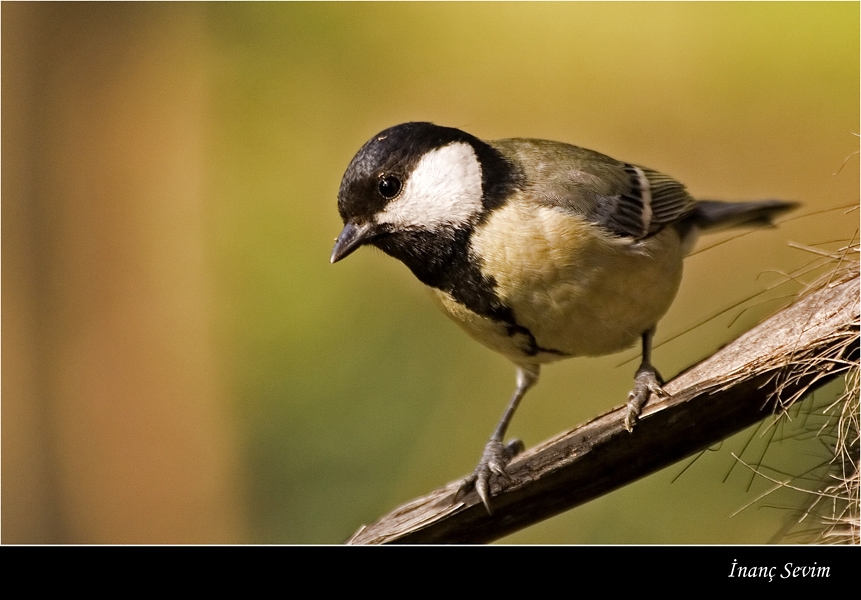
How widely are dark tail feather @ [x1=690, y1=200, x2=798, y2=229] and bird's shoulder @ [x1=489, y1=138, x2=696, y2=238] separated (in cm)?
4

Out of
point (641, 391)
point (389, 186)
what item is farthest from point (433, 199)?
point (641, 391)

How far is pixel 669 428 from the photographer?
988mm

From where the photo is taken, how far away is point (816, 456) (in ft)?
3.41

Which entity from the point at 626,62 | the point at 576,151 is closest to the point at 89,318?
the point at 576,151

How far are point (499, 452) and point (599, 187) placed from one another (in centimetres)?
46

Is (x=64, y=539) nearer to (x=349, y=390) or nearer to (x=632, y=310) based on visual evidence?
(x=349, y=390)

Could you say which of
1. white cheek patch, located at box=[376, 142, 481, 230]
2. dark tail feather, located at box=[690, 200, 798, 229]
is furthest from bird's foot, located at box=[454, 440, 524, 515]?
dark tail feather, located at box=[690, 200, 798, 229]

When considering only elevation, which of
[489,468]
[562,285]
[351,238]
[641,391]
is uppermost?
[351,238]

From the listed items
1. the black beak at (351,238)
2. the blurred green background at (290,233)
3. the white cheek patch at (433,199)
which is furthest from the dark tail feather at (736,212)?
the black beak at (351,238)

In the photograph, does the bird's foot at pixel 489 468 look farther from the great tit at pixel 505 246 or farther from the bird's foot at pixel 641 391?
the bird's foot at pixel 641 391

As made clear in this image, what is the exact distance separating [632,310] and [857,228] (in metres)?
0.31

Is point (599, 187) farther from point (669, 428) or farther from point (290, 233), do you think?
point (290, 233)

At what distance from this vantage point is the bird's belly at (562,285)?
3.49ft

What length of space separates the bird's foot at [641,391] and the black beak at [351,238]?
44cm
